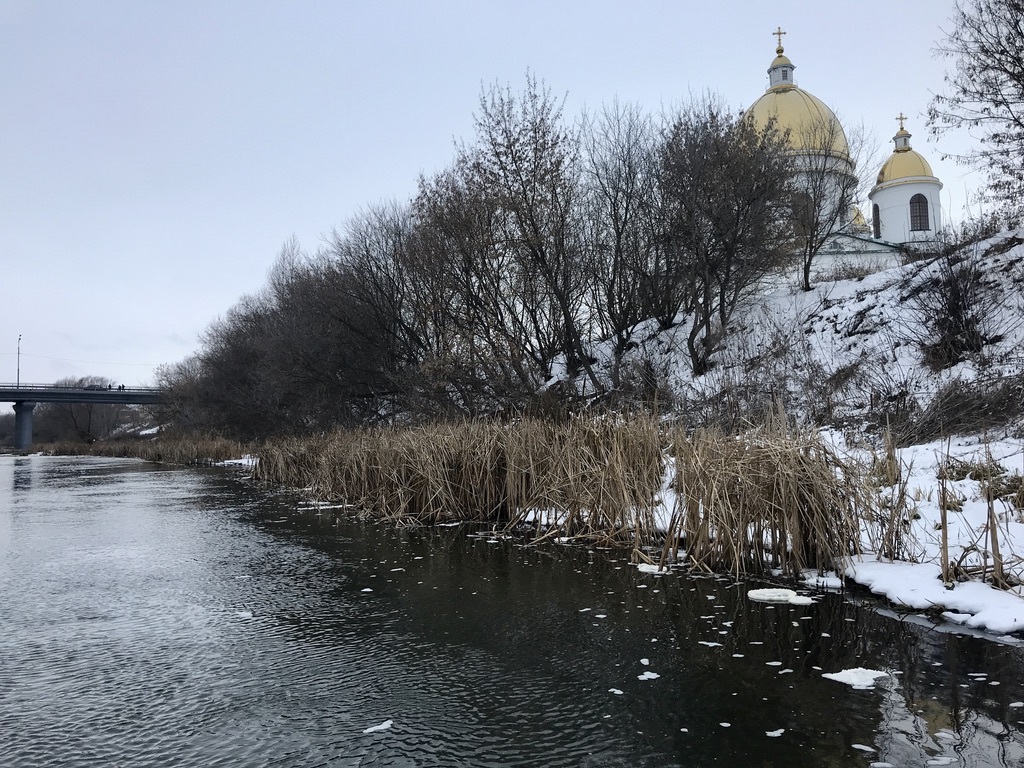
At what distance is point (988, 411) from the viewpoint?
10508 millimetres

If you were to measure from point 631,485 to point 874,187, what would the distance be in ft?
146

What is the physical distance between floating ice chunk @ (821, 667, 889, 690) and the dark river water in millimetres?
68

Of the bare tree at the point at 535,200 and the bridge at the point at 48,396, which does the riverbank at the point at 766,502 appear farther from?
the bridge at the point at 48,396

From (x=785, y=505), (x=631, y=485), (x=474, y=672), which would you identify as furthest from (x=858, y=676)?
(x=631, y=485)

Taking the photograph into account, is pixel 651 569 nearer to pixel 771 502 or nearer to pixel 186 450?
pixel 771 502

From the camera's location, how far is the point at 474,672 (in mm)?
4344

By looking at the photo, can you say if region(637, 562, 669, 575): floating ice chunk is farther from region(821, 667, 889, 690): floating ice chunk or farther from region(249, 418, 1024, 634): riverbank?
region(821, 667, 889, 690): floating ice chunk

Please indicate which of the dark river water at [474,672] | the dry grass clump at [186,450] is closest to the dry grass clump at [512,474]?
the dark river water at [474,672]

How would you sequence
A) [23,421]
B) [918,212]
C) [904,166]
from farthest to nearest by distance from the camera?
[23,421] → [904,166] → [918,212]

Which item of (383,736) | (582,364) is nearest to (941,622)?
(383,736)

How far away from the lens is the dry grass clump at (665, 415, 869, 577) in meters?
6.28

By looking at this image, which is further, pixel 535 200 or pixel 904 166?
pixel 904 166

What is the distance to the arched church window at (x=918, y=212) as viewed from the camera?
141 feet

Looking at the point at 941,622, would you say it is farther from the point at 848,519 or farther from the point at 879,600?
the point at 848,519
